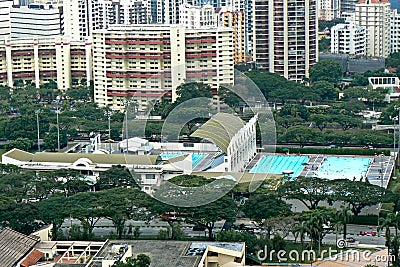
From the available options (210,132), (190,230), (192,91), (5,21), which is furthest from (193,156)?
(5,21)

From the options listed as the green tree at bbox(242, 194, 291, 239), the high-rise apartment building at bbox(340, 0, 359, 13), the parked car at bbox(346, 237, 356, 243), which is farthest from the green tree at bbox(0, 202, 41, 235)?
the high-rise apartment building at bbox(340, 0, 359, 13)

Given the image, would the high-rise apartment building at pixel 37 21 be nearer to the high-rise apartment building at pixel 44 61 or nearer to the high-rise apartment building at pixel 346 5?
the high-rise apartment building at pixel 44 61

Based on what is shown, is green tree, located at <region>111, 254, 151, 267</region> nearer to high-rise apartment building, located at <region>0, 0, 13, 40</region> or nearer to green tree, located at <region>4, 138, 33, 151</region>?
green tree, located at <region>4, 138, 33, 151</region>

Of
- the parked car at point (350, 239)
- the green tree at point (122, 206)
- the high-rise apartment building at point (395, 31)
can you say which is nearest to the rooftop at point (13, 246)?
the green tree at point (122, 206)

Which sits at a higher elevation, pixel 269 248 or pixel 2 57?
pixel 2 57

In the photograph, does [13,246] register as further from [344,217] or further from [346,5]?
[346,5]

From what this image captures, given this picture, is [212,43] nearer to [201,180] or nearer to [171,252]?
[201,180]

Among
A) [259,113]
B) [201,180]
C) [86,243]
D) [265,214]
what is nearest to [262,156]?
[259,113]

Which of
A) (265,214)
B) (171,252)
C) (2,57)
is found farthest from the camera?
(2,57)
